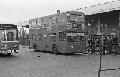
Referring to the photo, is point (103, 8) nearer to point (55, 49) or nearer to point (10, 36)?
point (55, 49)

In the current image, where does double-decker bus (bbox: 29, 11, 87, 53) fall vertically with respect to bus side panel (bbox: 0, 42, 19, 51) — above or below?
above

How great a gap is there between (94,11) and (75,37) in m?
9.83

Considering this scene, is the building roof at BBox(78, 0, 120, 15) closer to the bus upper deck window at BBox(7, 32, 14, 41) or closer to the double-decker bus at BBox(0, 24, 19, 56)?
the double-decker bus at BBox(0, 24, 19, 56)

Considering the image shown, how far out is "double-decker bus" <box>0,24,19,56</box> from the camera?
23453 millimetres

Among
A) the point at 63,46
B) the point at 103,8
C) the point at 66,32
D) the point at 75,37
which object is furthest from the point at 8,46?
the point at 103,8

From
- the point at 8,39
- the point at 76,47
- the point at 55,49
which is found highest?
the point at 8,39

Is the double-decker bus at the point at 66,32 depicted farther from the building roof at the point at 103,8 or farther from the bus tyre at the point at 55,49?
the building roof at the point at 103,8

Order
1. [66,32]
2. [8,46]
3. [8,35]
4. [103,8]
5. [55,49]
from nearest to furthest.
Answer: [8,46]
[8,35]
[66,32]
[55,49]
[103,8]

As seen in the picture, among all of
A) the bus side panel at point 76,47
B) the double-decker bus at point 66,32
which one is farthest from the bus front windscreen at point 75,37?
the bus side panel at point 76,47

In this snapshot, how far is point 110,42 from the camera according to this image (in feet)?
87.1

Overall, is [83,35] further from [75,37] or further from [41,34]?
[41,34]

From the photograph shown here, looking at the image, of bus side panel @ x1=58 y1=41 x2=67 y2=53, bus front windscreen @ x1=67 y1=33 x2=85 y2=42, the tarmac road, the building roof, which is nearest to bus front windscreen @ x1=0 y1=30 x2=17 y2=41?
bus side panel @ x1=58 y1=41 x2=67 y2=53

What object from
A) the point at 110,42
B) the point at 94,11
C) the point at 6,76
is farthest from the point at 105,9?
the point at 6,76

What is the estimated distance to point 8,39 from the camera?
78.4 feet
